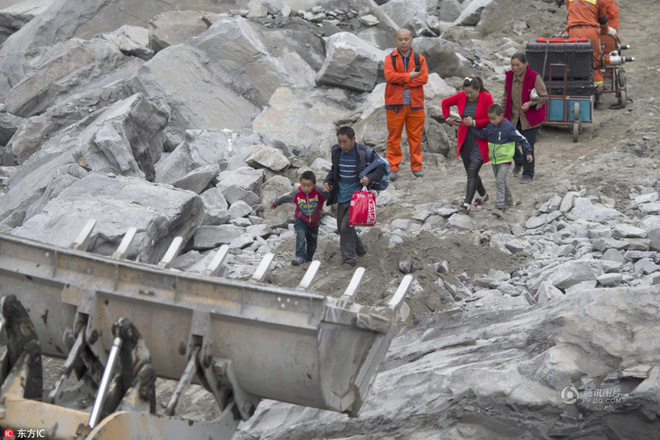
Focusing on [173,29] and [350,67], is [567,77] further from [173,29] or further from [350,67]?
[173,29]

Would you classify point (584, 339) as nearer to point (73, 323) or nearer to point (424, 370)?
point (424, 370)

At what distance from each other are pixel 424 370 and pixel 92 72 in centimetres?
1078

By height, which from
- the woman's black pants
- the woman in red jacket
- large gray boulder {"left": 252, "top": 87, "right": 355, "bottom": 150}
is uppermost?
the woman in red jacket

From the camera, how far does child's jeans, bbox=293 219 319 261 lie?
7750 mm

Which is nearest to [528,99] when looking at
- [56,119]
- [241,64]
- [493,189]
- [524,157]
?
[524,157]

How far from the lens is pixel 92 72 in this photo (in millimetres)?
14195

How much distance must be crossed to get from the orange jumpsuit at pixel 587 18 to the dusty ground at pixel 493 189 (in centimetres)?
121

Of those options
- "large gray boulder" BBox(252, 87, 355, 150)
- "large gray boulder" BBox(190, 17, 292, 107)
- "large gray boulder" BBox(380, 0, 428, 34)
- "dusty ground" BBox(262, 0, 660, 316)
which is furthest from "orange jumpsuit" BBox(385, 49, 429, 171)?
"large gray boulder" BBox(380, 0, 428, 34)

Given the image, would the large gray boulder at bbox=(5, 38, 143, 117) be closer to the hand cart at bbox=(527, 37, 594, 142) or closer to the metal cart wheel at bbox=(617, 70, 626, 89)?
the hand cart at bbox=(527, 37, 594, 142)

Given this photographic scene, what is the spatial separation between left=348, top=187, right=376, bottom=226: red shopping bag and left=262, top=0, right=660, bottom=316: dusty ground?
0.58m

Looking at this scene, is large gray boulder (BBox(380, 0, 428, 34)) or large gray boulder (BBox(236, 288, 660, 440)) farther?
large gray boulder (BBox(380, 0, 428, 34))

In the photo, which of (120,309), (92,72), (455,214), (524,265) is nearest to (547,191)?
(455,214)

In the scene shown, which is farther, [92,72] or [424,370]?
[92,72]

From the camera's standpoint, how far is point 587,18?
12.3m
